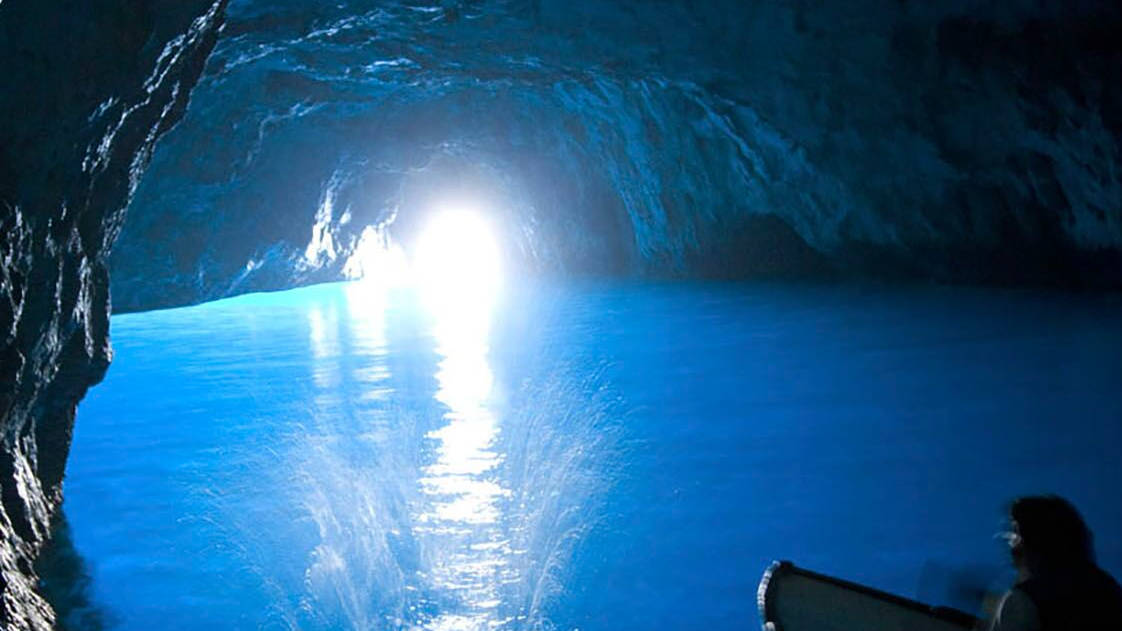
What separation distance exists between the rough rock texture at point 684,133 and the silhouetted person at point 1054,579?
38.0 ft

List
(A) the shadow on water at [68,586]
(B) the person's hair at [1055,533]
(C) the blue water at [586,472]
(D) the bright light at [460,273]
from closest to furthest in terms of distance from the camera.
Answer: (B) the person's hair at [1055,533] → (A) the shadow on water at [68,586] → (C) the blue water at [586,472] → (D) the bright light at [460,273]

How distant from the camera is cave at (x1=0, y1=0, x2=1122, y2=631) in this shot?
448 cm

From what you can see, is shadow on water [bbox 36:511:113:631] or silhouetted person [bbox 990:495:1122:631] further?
shadow on water [bbox 36:511:113:631]

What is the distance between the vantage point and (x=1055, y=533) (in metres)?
2.10

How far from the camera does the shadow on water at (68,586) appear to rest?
13.5ft

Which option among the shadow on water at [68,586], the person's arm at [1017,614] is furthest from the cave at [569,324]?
the person's arm at [1017,614]

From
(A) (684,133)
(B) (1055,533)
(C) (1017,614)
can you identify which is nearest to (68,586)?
(C) (1017,614)

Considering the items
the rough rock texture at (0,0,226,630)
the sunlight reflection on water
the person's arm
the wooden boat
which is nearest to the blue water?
the sunlight reflection on water

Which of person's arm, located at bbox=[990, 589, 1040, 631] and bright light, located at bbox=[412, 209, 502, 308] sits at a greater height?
bright light, located at bbox=[412, 209, 502, 308]

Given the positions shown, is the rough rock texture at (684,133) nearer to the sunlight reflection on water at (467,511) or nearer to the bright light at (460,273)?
the bright light at (460,273)

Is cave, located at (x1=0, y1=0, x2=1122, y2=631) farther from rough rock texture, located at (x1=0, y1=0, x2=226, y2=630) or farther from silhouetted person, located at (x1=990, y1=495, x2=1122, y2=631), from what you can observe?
silhouetted person, located at (x1=990, y1=495, x2=1122, y2=631)

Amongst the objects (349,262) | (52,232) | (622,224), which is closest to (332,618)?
(52,232)

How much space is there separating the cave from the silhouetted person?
0.59m

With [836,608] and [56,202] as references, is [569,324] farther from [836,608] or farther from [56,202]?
[836,608]
